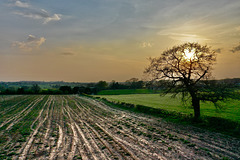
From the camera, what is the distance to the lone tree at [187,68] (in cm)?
1903

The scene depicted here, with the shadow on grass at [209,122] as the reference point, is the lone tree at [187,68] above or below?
above

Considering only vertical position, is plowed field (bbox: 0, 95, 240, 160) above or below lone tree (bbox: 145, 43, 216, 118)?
below

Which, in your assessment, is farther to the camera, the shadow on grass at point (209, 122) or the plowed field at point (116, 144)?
the shadow on grass at point (209, 122)

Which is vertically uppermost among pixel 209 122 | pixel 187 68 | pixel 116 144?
pixel 187 68

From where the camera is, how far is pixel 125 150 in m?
11.4

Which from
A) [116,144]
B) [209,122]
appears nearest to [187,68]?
[209,122]

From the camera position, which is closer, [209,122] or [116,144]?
[116,144]

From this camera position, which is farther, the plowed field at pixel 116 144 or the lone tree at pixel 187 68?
the lone tree at pixel 187 68

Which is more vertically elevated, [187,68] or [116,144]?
[187,68]

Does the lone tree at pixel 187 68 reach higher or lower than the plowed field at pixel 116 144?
higher

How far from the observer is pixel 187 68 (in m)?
19.8

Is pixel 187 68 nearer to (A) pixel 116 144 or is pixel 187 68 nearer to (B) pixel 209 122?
(B) pixel 209 122

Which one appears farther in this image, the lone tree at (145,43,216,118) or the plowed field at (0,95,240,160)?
the lone tree at (145,43,216,118)

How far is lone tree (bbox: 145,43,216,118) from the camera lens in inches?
749
